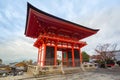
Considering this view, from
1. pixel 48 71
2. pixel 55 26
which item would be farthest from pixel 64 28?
pixel 48 71

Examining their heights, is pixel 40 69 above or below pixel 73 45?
below

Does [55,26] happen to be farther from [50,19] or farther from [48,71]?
[48,71]

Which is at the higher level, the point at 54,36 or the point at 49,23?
the point at 49,23

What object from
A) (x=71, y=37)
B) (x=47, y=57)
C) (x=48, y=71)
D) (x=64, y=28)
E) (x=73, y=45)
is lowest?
(x=48, y=71)

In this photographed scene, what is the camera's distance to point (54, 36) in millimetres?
13070

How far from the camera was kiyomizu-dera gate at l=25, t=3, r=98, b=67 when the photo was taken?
11.0m

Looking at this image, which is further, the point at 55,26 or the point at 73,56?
the point at 73,56

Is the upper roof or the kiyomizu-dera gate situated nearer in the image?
the upper roof

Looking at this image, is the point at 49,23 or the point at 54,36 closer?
the point at 49,23

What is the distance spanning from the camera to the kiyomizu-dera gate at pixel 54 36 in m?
11.0

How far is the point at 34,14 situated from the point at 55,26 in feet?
11.0

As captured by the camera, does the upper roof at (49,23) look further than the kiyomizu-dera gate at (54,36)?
No

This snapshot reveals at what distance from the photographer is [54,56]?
1210 centimetres

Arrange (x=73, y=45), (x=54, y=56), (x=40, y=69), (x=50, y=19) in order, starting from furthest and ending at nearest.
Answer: (x=73, y=45), (x=54, y=56), (x=50, y=19), (x=40, y=69)
